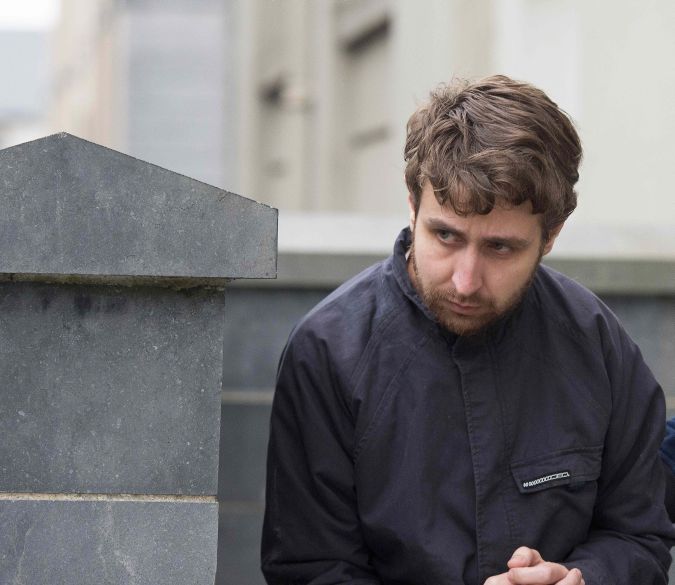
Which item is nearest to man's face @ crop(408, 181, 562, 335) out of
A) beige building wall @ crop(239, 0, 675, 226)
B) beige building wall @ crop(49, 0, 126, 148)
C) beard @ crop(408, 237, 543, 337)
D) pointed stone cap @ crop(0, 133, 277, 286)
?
beard @ crop(408, 237, 543, 337)

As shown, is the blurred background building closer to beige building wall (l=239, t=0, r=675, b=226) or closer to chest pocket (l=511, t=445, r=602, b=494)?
beige building wall (l=239, t=0, r=675, b=226)

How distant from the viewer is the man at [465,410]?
250 cm

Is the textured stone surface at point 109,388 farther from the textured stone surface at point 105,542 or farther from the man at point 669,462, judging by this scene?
the man at point 669,462

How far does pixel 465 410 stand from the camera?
2559 mm

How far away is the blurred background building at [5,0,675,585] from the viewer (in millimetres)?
3873

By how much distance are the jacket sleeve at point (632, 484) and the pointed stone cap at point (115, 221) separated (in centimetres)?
87

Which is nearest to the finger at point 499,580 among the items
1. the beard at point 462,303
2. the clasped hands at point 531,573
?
the clasped hands at point 531,573

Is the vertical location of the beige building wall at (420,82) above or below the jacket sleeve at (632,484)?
above

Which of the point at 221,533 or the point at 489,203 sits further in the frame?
the point at 221,533

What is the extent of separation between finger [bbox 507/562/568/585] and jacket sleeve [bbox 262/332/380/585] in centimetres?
31

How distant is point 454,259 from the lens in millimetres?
2494

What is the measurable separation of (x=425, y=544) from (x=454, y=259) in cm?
55

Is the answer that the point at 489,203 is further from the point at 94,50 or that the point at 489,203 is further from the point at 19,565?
the point at 94,50

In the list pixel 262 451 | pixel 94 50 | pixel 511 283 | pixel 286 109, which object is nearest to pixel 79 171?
pixel 511 283
